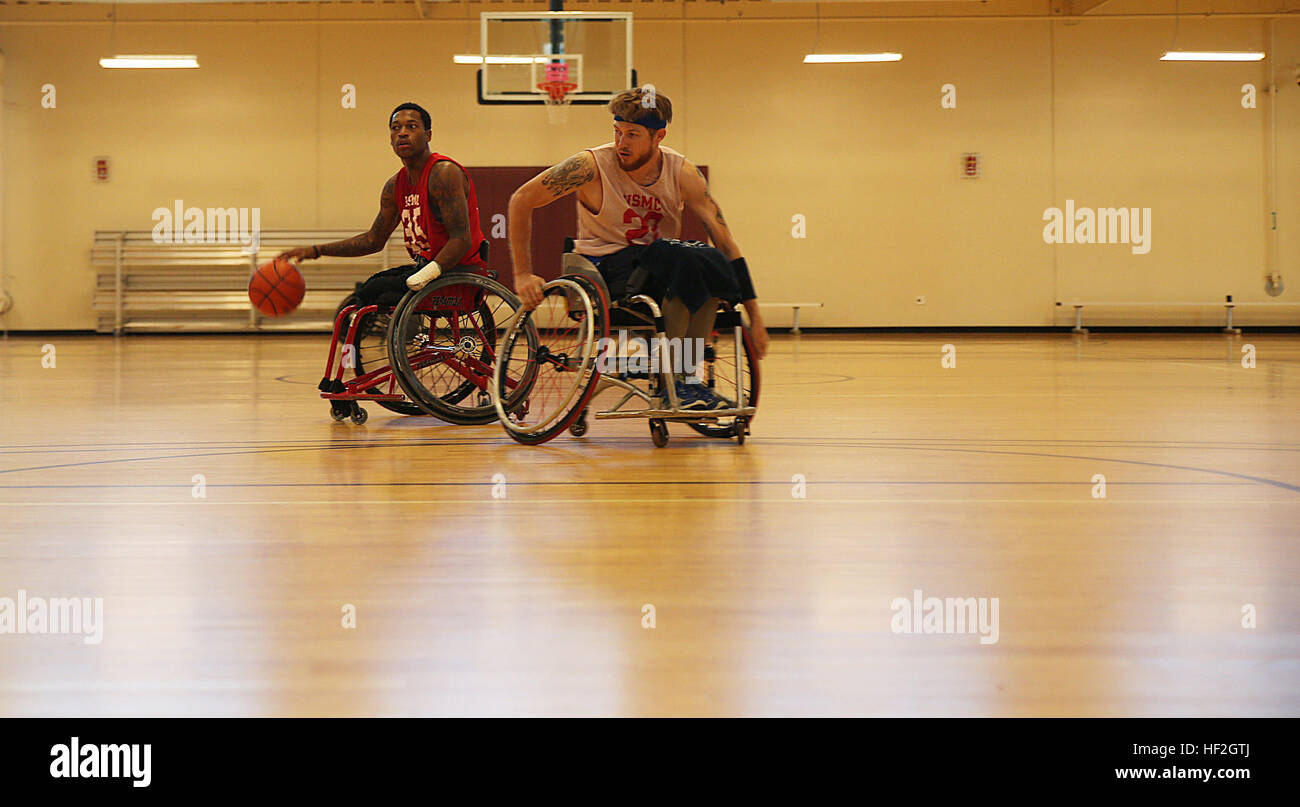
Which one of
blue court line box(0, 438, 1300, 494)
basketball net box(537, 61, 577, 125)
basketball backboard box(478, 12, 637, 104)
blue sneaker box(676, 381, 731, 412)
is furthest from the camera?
basketball backboard box(478, 12, 637, 104)

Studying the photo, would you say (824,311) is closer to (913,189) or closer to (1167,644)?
(913,189)

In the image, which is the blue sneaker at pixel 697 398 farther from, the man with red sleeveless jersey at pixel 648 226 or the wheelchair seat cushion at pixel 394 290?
the wheelchair seat cushion at pixel 394 290

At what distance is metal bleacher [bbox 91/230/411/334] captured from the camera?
45.4ft

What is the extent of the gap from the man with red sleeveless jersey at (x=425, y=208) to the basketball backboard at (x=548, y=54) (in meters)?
6.22

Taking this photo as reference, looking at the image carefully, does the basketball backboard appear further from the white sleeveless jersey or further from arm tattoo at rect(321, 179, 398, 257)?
the white sleeveless jersey

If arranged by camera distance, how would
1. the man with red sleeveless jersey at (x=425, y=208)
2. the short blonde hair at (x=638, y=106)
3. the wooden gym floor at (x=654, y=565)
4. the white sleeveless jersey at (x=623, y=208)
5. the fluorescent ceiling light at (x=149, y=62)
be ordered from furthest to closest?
1. the fluorescent ceiling light at (x=149, y=62)
2. the man with red sleeveless jersey at (x=425, y=208)
3. the white sleeveless jersey at (x=623, y=208)
4. the short blonde hair at (x=638, y=106)
5. the wooden gym floor at (x=654, y=565)

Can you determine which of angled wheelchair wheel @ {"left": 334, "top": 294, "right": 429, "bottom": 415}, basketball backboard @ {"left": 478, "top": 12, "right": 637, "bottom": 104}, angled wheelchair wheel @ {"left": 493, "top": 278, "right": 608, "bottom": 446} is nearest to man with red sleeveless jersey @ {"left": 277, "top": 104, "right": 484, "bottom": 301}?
angled wheelchair wheel @ {"left": 334, "top": 294, "right": 429, "bottom": 415}

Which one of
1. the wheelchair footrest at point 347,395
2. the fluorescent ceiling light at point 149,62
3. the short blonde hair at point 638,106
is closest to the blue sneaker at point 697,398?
the short blonde hair at point 638,106

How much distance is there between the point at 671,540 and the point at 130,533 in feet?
3.21

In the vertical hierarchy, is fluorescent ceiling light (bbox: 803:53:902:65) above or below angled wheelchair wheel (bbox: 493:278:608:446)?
above

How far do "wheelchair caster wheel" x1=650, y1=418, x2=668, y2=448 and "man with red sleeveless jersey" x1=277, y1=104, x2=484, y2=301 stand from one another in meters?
1.00

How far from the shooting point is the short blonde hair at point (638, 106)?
3.83 m

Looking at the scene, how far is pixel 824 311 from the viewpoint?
14383 millimetres
